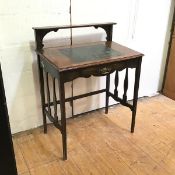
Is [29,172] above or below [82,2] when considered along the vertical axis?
below

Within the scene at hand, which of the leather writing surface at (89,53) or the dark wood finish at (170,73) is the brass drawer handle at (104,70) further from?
the dark wood finish at (170,73)

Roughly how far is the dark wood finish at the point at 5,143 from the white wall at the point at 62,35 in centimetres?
82

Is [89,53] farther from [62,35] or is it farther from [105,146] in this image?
[105,146]

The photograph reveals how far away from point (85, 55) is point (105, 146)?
0.79 m

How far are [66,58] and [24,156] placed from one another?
2.78ft

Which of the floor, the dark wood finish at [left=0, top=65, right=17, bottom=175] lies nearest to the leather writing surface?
the dark wood finish at [left=0, top=65, right=17, bottom=175]

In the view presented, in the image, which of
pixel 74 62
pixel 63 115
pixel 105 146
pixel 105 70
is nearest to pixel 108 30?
pixel 105 70

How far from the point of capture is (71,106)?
2.31 meters

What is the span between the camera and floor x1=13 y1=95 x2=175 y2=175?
1747mm

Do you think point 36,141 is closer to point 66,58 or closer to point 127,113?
point 66,58

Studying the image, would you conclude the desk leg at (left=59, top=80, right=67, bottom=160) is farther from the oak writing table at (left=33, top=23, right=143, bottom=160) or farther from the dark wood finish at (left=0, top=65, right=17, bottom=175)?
the dark wood finish at (left=0, top=65, right=17, bottom=175)

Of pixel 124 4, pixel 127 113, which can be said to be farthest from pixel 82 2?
pixel 127 113

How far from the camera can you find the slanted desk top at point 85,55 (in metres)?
1.59

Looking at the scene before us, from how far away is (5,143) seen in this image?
3.88 feet
